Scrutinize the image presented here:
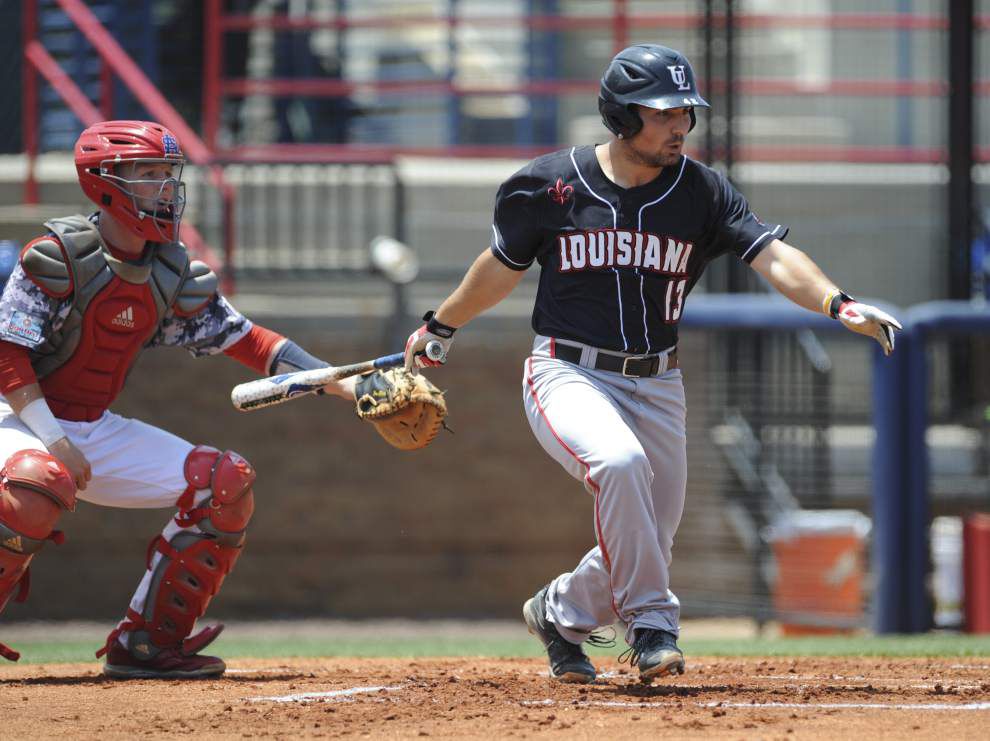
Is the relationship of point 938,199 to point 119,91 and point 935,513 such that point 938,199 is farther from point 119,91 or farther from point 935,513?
point 119,91

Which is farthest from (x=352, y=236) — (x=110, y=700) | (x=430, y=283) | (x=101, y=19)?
(x=110, y=700)

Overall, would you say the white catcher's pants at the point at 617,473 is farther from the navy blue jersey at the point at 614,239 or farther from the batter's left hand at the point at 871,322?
the batter's left hand at the point at 871,322

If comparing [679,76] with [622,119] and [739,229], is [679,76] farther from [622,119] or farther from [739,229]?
[739,229]

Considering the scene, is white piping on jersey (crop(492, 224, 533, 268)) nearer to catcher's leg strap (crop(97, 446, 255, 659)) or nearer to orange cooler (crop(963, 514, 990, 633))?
catcher's leg strap (crop(97, 446, 255, 659))

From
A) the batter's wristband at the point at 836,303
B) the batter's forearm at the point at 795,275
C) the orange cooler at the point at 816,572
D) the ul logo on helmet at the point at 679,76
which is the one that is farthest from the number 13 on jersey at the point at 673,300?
the orange cooler at the point at 816,572

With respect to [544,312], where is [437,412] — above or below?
below

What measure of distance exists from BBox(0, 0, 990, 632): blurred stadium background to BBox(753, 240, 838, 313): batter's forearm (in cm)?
400

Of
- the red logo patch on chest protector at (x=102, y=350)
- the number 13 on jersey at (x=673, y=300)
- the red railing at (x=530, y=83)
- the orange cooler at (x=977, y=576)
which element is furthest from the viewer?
the red railing at (x=530, y=83)

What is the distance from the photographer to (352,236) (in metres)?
12.2

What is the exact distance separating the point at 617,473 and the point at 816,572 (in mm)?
4851

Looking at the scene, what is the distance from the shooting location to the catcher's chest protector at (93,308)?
524 centimetres

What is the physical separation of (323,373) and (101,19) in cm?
917

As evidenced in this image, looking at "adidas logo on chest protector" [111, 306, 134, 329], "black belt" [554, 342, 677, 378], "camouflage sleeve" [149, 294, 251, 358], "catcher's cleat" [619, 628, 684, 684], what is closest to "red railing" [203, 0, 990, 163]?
"camouflage sleeve" [149, 294, 251, 358]

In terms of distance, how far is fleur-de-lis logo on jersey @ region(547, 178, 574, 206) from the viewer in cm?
507
